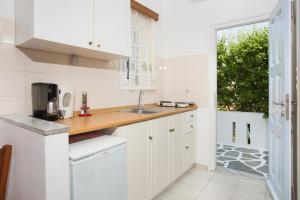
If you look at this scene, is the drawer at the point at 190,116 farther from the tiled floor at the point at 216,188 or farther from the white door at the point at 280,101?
the white door at the point at 280,101

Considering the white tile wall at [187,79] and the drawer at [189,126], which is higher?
the white tile wall at [187,79]

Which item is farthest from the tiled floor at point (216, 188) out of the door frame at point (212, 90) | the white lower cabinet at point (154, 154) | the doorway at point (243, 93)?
the doorway at point (243, 93)

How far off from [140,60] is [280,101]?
67.2 inches

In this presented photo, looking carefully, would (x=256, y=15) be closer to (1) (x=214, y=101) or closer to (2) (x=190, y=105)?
(1) (x=214, y=101)

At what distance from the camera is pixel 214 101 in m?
2.70

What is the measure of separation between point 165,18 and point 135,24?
2.64 feet

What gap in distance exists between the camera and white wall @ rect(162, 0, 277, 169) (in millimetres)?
2629

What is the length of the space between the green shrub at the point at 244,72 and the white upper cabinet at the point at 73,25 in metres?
3.27

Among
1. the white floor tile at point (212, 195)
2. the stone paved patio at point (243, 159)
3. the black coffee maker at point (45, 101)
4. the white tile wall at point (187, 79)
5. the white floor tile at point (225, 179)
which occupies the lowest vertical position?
the white floor tile at point (212, 195)

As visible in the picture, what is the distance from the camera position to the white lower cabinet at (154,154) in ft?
5.25

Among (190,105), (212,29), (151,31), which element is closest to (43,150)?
(190,105)

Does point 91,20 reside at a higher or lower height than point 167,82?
higher

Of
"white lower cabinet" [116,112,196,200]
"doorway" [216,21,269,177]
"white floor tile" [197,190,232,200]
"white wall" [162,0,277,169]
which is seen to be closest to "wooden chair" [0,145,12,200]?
"white lower cabinet" [116,112,196,200]

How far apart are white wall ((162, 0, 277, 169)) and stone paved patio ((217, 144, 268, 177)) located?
52cm
